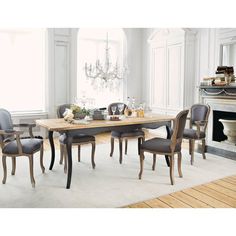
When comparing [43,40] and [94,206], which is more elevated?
[43,40]

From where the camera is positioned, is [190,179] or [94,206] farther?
[190,179]

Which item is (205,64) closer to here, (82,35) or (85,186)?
(82,35)

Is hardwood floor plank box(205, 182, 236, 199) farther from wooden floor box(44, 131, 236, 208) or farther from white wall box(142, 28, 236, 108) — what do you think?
white wall box(142, 28, 236, 108)

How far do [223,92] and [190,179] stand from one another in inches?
67.0

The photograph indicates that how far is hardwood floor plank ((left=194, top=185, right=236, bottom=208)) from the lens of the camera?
2973 mm

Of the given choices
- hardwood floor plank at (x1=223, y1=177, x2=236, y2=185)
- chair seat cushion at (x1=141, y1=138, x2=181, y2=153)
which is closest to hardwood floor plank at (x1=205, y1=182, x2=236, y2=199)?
hardwood floor plank at (x1=223, y1=177, x2=236, y2=185)

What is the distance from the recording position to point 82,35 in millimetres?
6957

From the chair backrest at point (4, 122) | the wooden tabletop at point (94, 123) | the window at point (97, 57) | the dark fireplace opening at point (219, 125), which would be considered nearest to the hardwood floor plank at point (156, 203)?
the wooden tabletop at point (94, 123)

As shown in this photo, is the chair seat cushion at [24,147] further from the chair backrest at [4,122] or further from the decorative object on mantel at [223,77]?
the decorative object on mantel at [223,77]

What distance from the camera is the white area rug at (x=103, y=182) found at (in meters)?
2.99

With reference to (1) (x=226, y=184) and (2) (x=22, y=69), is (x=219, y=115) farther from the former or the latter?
(2) (x=22, y=69)

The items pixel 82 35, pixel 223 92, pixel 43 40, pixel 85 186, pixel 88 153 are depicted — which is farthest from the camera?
pixel 82 35

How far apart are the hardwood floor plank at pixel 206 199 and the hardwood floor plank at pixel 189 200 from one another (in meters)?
0.06

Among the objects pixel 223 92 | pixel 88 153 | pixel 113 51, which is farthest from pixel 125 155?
pixel 113 51
